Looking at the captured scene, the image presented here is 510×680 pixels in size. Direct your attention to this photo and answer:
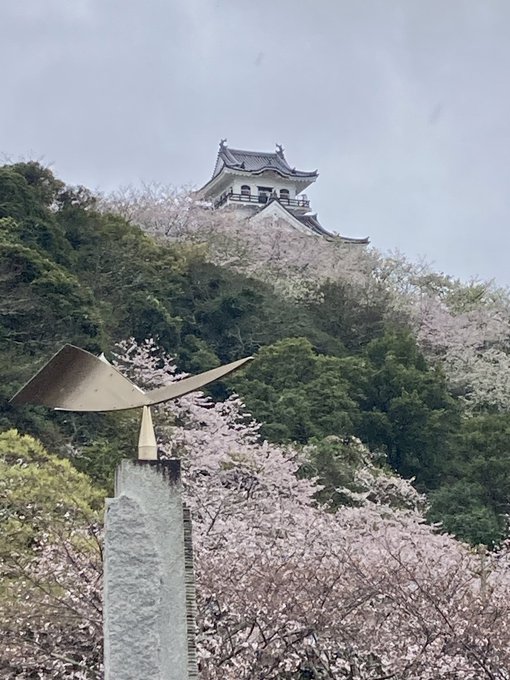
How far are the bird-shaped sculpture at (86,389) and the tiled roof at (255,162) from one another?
33.7 metres

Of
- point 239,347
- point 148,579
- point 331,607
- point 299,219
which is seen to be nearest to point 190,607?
point 148,579

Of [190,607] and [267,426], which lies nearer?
[190,607]

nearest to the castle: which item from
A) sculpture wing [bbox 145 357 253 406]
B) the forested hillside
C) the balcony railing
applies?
the balcony railing

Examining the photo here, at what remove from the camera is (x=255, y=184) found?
3803cm

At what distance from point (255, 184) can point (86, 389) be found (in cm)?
3482

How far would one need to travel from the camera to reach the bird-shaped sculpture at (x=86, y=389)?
12.5 ft

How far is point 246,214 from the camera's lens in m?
34.6

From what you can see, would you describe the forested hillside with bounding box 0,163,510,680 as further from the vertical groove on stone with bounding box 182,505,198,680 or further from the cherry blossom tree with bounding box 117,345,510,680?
the vertical groove on stone with bounding box 182,505,198,680

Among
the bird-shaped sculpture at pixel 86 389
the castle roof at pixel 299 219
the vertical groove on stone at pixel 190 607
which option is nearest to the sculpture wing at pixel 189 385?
the bird-shaped sculpture at pixel 86 389

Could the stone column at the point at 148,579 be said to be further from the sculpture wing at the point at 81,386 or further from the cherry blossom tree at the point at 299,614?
the cherry blossom tree at the point at 299,614

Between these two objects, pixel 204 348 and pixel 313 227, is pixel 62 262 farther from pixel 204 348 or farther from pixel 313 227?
pixel 313 227

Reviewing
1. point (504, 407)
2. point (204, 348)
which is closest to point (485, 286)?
point (504, 407)

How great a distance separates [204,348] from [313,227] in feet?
56.2

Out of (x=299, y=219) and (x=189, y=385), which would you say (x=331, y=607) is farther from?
(x=299, y=219)
